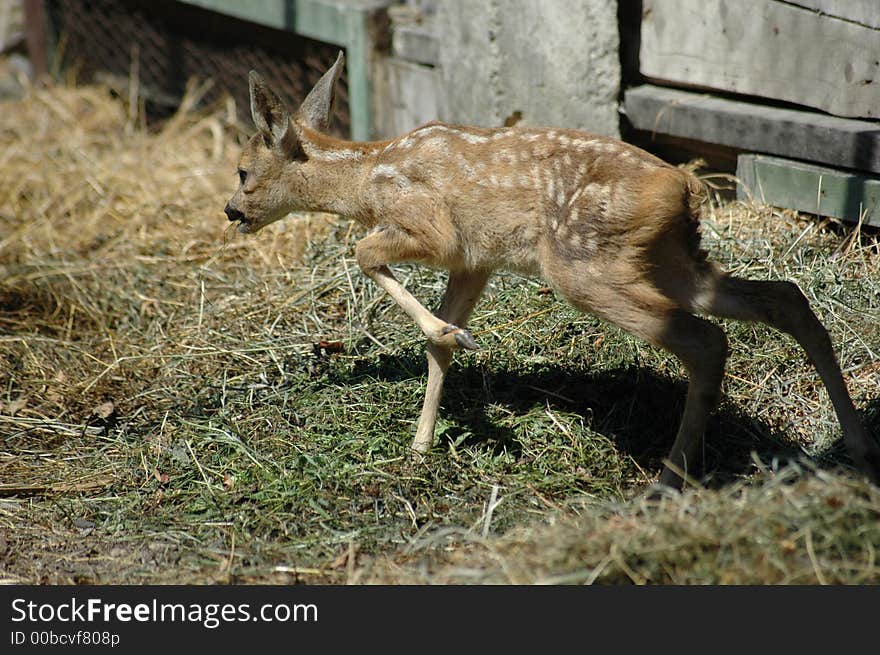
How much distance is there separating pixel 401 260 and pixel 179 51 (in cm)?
635

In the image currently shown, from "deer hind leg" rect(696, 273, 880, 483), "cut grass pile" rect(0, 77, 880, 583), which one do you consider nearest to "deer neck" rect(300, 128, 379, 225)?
"cut grass pile" rect(0, 77, 880, 583)

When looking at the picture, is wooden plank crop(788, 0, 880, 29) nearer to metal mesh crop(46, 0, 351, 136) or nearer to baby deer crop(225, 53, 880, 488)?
baby deer crop(225, 53, 880, 488)

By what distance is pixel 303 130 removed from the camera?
568cm

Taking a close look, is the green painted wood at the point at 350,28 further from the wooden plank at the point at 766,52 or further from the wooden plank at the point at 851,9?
the wooden plank at the point at 851,9

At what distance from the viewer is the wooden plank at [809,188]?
5969mm

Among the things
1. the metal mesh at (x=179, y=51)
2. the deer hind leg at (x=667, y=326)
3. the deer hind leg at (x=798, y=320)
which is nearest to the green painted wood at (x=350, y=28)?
the metal mesh at (x=179, y=51)

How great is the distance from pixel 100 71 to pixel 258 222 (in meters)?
6.43

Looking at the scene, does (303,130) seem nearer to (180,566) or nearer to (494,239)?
(494,239)

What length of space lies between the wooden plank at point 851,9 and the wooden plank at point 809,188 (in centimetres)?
83

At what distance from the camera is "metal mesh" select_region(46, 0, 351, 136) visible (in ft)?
30.9

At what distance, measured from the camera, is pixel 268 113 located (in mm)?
5496

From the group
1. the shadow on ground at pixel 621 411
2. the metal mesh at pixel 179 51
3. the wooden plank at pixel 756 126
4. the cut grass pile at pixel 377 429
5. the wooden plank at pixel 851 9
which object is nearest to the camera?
the cut grass pile at pixel 377 429
